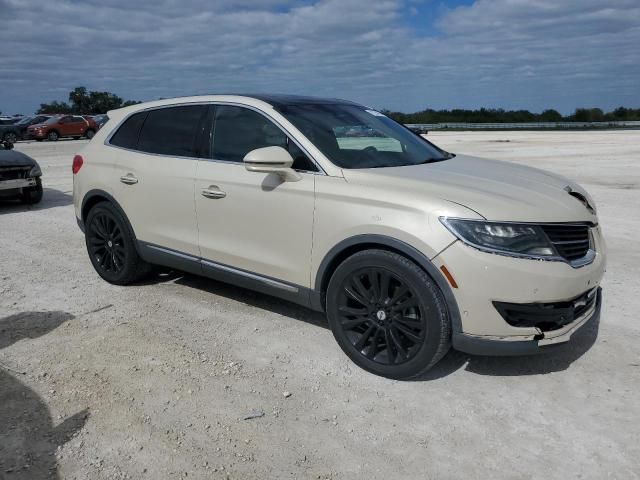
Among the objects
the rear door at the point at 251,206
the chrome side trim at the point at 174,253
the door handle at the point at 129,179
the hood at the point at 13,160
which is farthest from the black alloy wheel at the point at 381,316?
the hood at the point at 13,160

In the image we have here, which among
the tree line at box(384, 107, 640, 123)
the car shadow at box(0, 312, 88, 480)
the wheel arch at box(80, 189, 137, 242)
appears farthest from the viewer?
the tree line at box(384, 107, 640, 123)

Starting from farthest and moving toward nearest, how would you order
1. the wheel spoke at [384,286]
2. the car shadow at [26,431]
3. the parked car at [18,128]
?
the parked car at [18,128], the wheel spoke at [384,286], the car shadow at [26,431]

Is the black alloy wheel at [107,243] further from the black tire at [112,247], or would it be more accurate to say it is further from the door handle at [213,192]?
the door handle at [213,192]

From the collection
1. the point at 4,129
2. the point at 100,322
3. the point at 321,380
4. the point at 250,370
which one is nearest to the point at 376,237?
the point at 321,380

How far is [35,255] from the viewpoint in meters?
6.96

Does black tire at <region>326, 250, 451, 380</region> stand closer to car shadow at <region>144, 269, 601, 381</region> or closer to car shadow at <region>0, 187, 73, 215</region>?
→ car shadow at <region>144, 269, 601, 381</region>

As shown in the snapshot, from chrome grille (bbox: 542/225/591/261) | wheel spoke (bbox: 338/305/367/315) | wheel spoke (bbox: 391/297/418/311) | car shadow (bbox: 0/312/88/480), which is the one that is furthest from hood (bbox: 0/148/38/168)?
chrome grille (bbox: 542/225/591/261)

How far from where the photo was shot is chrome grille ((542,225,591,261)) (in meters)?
3.43

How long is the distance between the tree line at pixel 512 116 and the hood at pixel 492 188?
6613cm

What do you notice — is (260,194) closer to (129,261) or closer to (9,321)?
(129,261)

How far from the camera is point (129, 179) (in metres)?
5.24

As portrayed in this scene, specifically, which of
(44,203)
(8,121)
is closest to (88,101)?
(8,121)

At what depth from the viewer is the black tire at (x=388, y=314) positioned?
11.3 ft

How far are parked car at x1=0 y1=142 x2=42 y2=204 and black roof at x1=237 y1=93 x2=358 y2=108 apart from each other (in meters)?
7.05
